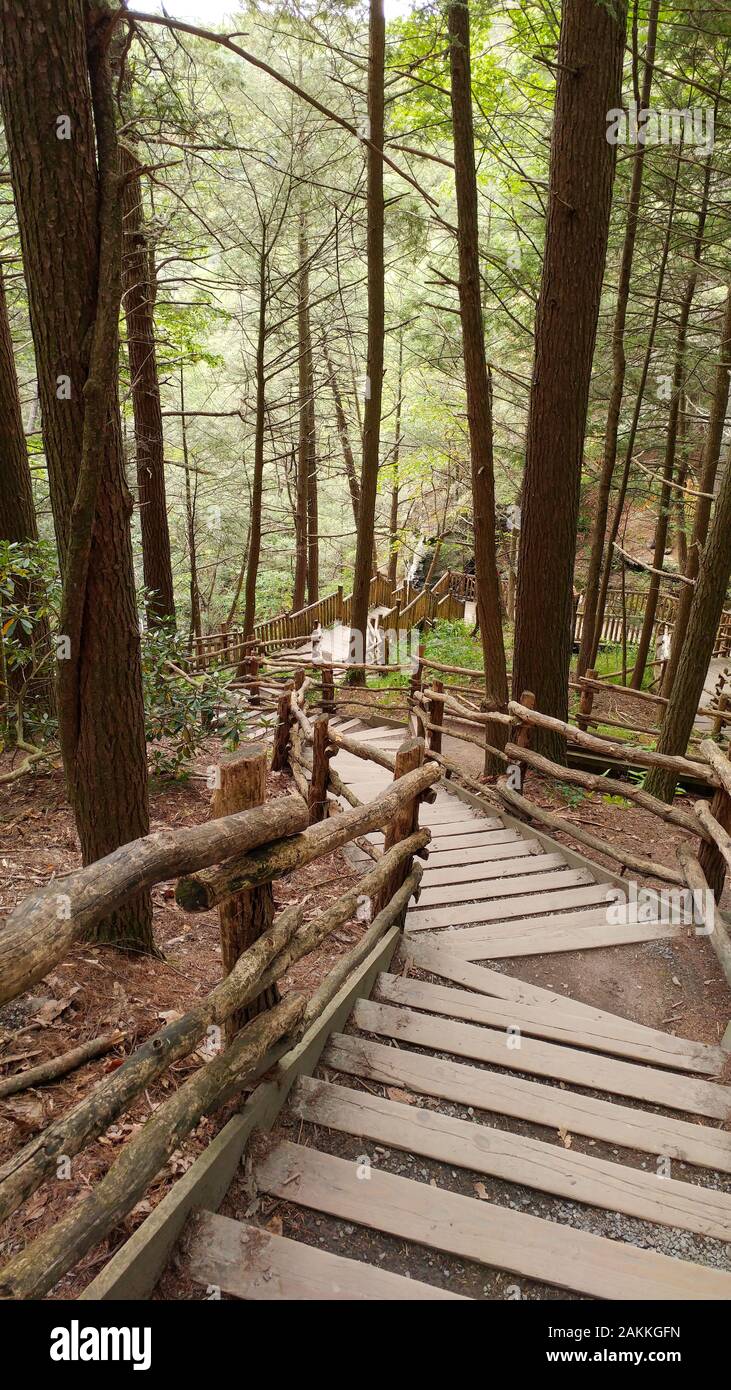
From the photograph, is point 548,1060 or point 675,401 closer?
point 548,1060

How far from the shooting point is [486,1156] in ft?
7.73

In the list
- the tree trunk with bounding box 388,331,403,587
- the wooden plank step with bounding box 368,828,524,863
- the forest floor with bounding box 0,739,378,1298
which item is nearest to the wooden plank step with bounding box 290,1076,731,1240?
the forest floor with bounding box 0,739,378,1298

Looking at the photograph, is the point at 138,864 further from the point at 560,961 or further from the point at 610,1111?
the point at 560,961

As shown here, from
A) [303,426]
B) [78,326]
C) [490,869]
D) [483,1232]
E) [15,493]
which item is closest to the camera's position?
[483,1232]

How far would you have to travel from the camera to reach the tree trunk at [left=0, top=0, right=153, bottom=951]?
262cm

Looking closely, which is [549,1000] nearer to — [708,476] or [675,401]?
[708,476]

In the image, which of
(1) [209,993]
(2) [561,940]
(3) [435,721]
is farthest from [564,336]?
(1) [209,993]

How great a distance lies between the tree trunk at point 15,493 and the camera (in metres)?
6.29

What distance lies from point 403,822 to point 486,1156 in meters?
1.67

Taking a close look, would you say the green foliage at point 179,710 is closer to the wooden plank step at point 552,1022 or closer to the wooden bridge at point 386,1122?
the wooden bridge at point 386,1122

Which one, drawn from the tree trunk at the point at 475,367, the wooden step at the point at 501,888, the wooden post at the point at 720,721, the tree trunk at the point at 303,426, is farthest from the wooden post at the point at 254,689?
the wooden step at the point at 501,888

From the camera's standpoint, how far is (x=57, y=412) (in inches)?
112

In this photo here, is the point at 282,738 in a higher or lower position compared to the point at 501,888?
lower

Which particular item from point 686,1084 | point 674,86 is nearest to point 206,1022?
point 686,1084
